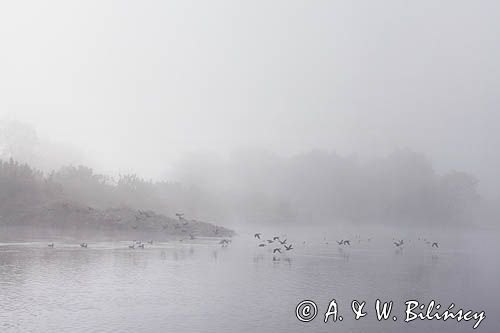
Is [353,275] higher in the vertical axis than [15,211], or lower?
lower

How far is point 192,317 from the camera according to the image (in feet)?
102

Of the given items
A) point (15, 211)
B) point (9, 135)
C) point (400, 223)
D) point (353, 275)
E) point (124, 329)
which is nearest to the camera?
point (124, 329)

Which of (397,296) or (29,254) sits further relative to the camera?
(29,254)

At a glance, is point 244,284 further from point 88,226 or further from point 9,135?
point 9,135

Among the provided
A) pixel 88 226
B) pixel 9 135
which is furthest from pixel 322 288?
pixel 9 135

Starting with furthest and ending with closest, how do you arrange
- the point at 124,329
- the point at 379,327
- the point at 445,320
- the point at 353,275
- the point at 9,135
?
the point at 9,135 → the point at 353,275 → the point at 445,320 → the point at 379,327 → the point at 124,329

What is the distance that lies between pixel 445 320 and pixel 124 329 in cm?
1928

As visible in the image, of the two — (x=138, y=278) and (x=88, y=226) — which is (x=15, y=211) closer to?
(x=88, y=226)

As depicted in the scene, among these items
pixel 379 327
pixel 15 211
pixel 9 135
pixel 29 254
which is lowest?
pixel 379 327

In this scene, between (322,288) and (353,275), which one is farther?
(353,275)

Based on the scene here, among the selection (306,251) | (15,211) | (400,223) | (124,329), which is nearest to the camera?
(124,329)

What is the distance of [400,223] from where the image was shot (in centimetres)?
19612

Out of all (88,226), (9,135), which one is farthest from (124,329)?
(9,135)

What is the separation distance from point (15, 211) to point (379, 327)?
75377 millimetres
